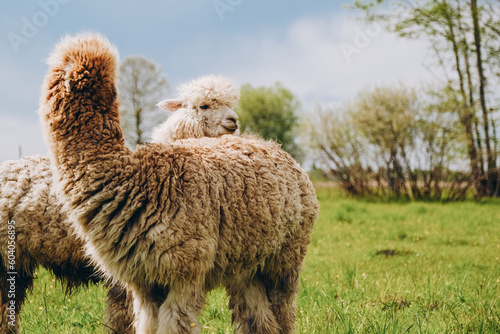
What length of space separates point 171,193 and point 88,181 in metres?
0.43

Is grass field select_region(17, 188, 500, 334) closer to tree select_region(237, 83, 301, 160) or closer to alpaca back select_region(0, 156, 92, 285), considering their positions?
alpaca back select_region(0, 156, 92, 285)

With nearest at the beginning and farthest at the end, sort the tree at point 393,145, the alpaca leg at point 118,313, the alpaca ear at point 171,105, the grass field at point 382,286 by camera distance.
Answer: the alpaca leg at point 118,313 → the grass field at point 382,286 → the alpaca ear at point 171,105 → the tree at point 393,145

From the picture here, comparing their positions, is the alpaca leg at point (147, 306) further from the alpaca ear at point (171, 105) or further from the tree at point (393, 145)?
the tree at point (393, 145)

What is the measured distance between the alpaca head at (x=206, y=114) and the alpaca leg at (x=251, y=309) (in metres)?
1.49

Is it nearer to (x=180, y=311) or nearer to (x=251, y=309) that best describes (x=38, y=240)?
(x=180, y=311)

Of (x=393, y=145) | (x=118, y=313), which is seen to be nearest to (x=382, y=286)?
(x=118, y=313)

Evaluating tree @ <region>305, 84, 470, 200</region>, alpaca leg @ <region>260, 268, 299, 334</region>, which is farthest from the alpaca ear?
tree @ <region>305, 84, 470, 200</region>

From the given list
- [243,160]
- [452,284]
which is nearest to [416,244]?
[452,284]

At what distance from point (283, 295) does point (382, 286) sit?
7.04 ft

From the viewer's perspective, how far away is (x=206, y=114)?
4.12 meters

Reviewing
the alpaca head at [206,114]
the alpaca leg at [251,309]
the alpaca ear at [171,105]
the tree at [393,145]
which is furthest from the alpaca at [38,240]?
the tree at [393,145]

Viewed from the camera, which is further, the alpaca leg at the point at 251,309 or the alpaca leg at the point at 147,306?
the alpaca leg at the point at 251,309

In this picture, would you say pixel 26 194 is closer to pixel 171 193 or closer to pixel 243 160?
pixel 171 193

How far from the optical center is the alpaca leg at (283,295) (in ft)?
10.2
